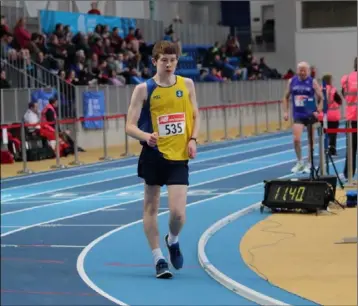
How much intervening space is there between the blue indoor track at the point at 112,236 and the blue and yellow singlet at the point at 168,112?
2841 mm

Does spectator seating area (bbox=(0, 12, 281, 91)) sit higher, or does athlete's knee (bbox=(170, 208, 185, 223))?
spectator seating area (bbox=(0, 12, 281, 91))

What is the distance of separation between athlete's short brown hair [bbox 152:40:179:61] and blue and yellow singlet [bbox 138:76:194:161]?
0.26 meters

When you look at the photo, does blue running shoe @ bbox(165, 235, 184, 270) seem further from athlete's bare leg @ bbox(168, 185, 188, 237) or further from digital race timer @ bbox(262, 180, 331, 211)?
digital race timer @ bbox(262, 180, 331, 211)

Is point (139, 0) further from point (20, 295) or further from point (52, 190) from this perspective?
point (52, 190)

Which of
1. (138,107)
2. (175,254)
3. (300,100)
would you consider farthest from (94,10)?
(300,100)

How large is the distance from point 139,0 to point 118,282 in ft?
14.8

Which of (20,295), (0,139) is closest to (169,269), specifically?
(20,295)

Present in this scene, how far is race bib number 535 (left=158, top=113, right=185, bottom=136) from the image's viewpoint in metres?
4.13

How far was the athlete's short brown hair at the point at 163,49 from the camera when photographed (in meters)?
3.73

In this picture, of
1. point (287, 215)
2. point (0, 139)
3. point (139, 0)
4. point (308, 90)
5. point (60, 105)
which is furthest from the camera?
point (60, 105)

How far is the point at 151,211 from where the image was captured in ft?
18.6

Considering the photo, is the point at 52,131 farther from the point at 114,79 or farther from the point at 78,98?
the point at 114,79

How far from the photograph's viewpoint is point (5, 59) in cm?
2116

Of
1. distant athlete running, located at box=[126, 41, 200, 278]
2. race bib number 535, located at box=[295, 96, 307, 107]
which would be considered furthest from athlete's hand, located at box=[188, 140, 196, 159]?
race bib number 535, located at box=[295, 96, 307, 107]
